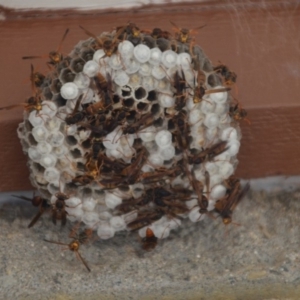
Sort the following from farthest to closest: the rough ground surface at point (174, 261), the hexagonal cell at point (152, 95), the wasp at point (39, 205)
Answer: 1. the wasp at point (39, 205)
2. the hexagonal cell at point (152, 95)
3. the rough ground surface at point (174, 261)

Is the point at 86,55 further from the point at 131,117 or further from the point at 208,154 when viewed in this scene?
the point at 208,154

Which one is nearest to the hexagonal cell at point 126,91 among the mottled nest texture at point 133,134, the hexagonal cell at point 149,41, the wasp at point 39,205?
the mottled nest texture at point 133,134

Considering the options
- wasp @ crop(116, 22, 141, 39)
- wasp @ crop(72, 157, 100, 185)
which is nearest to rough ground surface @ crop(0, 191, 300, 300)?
wasp @ crop(72, 157, 100, 185)

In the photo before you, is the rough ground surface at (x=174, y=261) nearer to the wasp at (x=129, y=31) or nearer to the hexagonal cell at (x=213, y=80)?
the hexagonal cell at (x=213, y=80)

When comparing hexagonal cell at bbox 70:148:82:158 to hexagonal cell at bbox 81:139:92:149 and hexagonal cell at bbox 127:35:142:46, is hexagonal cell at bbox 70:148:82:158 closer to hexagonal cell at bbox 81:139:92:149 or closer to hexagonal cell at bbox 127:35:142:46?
hexagonal cell at bbox 81:139:92:149

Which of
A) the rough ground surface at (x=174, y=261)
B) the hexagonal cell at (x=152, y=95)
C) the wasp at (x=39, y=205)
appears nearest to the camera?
the rough ground surface at (x=174, y=261)

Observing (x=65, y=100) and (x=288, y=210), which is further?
(x=288, y=210)

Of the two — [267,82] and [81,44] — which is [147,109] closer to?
[81,44]

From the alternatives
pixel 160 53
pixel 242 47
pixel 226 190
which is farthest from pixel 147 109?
pixel 242 47
